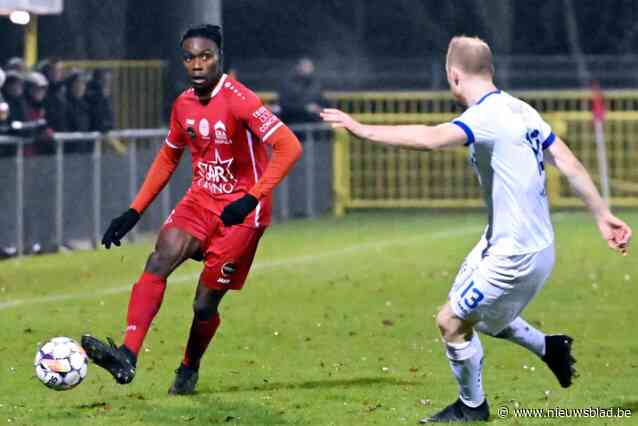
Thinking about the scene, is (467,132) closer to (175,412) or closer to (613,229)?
(613,229)

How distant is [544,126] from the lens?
827 cm

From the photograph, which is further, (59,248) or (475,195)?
(475,195)

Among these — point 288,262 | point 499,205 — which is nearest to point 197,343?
point 499,205

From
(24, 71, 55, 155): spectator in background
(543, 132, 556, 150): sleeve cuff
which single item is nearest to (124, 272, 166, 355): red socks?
(543, 132, 556, 150): sleeve cuff

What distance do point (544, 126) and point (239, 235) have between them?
1.95 metres

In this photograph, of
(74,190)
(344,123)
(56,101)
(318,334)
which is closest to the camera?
(344,123)

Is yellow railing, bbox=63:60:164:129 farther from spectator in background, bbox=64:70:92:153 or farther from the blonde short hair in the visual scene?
the blonde short hair

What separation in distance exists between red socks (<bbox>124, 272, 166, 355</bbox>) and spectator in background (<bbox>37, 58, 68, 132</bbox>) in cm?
979

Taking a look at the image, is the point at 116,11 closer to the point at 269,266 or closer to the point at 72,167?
the point at 72,167

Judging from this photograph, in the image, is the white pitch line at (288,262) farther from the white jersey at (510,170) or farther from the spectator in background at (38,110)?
the white jersey at (510,170)

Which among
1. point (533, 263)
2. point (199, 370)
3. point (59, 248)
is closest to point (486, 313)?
point (533, 263)

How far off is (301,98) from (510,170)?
16417 mm

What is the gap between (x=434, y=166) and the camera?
961 inches

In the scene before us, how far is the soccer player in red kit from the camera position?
9266 mm
